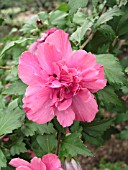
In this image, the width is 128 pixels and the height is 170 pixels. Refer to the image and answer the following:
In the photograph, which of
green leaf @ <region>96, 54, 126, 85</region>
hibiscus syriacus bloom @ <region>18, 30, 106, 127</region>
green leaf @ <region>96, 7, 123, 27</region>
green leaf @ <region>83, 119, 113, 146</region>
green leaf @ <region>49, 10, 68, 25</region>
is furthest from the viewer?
green leaf @ <region>49, 10, 68, 25</region>

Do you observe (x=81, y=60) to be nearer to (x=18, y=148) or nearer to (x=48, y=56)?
(x=48, y=56)

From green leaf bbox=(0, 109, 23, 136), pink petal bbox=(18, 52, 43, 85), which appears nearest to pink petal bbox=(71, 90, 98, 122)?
pink petal bbox=(18, 52, 43, 85)

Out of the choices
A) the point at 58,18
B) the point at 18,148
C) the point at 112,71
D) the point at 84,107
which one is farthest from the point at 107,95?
the point at 58,18

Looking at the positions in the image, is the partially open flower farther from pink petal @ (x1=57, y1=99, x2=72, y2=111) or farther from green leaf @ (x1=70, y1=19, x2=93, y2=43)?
green leaf @ (x1=70, y1=19, x2=93, y2=43)

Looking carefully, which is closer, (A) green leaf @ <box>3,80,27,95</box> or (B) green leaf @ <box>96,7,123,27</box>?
(A) green leaf @ <box>3,80,27,95</box>

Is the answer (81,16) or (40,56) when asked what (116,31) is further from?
(40,56)

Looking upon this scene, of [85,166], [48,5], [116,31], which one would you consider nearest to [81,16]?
[116,31]
